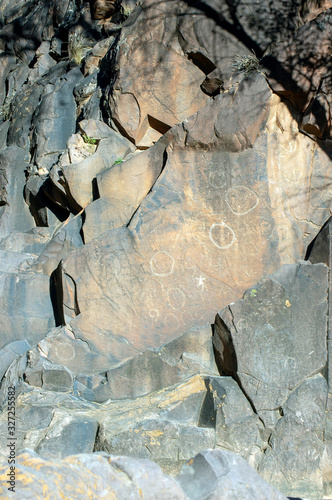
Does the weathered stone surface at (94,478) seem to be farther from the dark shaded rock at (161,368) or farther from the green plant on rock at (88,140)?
the green plant on rock at (88,140)

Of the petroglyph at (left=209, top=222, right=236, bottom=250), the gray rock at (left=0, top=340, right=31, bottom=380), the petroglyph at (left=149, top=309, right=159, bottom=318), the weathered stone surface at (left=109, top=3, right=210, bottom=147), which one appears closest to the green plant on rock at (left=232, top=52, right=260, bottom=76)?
the weathered stone surface at (left=109, top=3, right=210, bottom=147)

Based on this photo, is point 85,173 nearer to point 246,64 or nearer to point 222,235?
point 222,235

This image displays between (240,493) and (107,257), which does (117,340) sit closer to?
(107,257)

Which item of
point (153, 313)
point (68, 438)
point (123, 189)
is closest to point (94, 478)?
point (68, 438)

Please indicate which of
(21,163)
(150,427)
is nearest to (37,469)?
(150,427)

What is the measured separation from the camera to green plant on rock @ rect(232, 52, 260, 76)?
5.59 meters

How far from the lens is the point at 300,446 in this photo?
4125mm

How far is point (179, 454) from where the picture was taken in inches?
153

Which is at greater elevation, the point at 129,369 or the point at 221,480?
the point at 221,480

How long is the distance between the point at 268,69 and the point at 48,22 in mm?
8095

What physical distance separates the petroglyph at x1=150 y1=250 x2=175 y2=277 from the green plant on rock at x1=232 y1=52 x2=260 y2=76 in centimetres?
234

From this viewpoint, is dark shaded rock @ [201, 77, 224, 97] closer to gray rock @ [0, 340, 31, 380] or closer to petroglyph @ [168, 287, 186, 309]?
petroglyph @ [168, 287, 186, 309]

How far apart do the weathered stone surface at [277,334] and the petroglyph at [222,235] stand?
0.78m

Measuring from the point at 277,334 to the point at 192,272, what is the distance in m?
1.17
